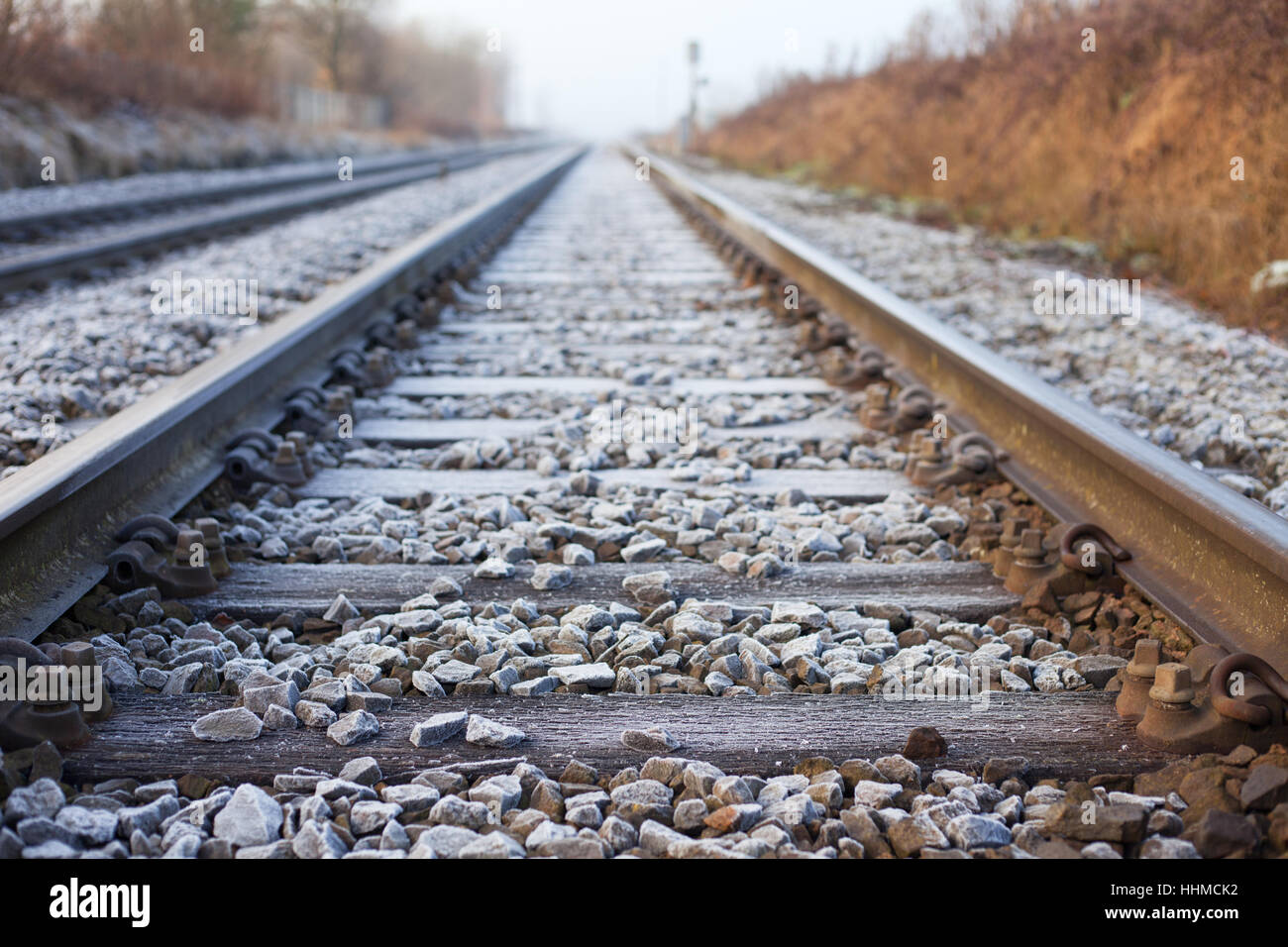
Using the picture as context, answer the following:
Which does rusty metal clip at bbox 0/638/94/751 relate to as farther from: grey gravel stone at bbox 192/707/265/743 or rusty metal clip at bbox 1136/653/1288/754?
rusty metal clip at bbox 1136/653/1288/754

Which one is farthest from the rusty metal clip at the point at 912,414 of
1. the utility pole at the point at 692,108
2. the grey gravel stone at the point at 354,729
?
the utility pole at the point at 692,108

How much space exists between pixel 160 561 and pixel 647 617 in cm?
99

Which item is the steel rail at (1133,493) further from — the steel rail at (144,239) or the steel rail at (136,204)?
the steel rail at (136,204)

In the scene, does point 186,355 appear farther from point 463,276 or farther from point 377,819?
point 377,819

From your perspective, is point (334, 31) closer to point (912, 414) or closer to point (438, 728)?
point (912, 414)

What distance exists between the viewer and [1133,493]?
2344 mm

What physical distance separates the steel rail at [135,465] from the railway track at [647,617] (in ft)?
0.04

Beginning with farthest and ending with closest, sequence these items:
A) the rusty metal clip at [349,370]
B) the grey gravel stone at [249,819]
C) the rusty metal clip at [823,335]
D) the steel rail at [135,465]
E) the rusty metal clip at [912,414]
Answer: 1. the rusty metal clip at [823,335]
2. the rusty metal clip at [349,370]
3. the rusty metal clip at [912,414]
4. the steel rail at [135,465]
5. the grey gravel stone at [249,819]

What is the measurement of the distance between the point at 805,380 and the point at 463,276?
117 inches

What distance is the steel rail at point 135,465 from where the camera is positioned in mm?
1971

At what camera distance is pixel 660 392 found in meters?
4.01

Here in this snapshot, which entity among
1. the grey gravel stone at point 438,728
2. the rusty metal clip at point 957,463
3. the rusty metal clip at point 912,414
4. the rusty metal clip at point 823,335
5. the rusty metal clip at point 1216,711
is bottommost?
the grey gravel stone at point 438,728

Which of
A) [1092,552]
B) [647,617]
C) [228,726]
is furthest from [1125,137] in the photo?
[228,726]
